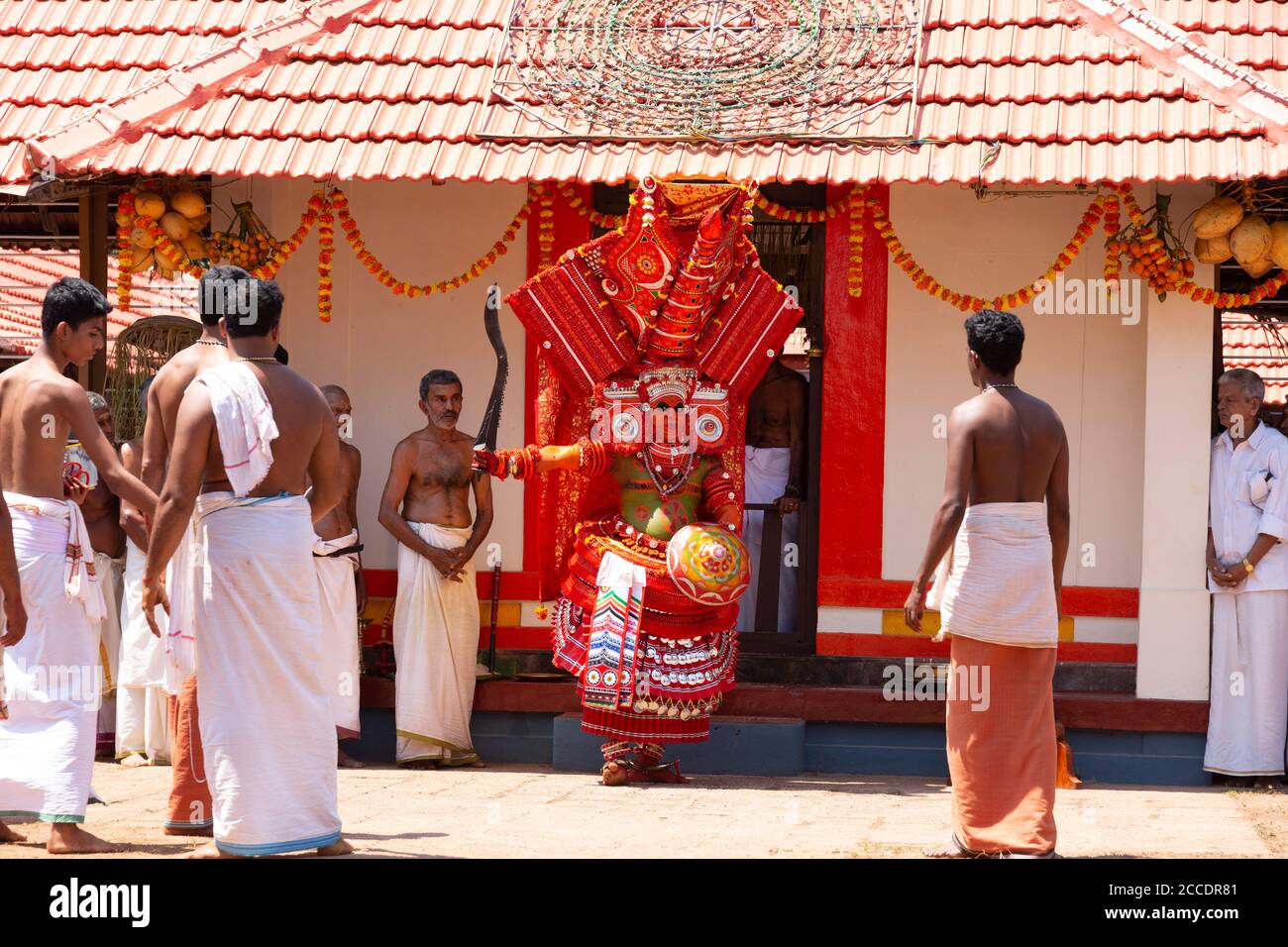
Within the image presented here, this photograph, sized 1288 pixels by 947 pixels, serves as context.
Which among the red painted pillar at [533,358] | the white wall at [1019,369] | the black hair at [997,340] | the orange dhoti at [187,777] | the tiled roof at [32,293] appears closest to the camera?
the black hair at [997,340]

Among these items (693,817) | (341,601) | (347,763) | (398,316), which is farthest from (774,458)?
(693,817)

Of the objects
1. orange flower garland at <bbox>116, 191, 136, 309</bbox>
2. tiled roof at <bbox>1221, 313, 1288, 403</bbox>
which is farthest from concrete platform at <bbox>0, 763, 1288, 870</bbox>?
tiled roof at <bbox>1221, 313, 1288, 403</bbox>

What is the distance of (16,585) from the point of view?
5770 millimetres

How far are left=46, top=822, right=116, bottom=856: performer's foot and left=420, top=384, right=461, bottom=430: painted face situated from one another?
348cm

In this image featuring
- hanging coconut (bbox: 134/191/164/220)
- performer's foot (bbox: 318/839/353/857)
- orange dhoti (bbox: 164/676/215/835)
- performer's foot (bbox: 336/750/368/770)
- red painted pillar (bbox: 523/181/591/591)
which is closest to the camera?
performer's foot (bbox: 318/839/353/857)

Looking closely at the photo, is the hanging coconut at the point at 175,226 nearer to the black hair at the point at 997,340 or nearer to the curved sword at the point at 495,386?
the curved sword at the point at 495,386

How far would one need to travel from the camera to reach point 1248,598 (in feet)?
27.9

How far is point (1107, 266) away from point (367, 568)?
170 inches

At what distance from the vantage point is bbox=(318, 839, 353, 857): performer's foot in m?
5.86

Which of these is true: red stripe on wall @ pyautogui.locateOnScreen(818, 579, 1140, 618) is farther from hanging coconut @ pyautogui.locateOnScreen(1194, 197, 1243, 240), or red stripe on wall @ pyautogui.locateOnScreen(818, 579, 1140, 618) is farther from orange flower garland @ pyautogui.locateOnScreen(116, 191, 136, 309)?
orange flower garland @ pyautogui.locateOnScreen(116, 191, 136, 309)

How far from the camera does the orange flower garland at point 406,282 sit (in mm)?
9352

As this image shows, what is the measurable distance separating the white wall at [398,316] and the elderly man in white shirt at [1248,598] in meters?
3.73

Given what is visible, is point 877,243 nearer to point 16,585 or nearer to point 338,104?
point 338,104

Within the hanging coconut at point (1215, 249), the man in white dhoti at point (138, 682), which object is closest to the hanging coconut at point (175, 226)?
the man in white dhoti at point (138, 682)
